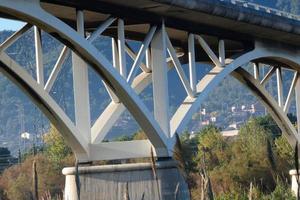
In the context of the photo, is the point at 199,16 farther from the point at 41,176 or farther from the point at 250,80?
the point at 41,176

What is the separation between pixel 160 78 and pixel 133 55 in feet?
10.2

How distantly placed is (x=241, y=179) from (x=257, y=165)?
67.6 inches

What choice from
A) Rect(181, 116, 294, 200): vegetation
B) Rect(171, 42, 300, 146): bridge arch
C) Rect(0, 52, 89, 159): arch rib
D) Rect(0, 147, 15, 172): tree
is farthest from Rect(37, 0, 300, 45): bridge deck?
Rect(0, 147, 15, 172): tree

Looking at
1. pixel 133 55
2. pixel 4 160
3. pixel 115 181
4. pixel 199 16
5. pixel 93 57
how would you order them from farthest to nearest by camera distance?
pixel 4 160
pixel 133 55
pixel 199 16
pixel 115 181
pixel 93 57

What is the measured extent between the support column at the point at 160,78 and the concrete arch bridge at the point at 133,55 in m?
0.03

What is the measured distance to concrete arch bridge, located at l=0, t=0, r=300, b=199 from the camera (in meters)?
30.3

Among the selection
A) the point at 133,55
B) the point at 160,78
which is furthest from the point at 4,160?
the point at 160,78

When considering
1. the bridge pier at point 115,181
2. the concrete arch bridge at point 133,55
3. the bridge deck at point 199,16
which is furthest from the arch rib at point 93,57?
the bridge deck at point 199,16

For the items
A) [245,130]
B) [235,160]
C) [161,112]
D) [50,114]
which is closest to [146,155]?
[161,112]

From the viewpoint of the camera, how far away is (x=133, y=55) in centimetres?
3897

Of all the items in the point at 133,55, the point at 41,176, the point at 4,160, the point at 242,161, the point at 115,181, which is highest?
the point at 4,160

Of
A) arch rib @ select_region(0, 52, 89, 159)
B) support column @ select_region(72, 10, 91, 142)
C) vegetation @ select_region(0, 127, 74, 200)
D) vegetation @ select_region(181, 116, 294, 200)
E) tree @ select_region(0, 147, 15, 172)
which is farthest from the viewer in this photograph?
tree @ select_region(0, 147, 15, 172)

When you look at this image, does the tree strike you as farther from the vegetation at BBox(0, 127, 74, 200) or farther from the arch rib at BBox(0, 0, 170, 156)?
the arch rib at BBox(0, 0, 170, 156)

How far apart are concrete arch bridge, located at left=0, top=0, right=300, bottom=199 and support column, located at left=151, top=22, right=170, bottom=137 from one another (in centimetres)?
3
